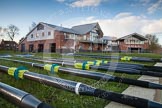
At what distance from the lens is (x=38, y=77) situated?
2.77 m

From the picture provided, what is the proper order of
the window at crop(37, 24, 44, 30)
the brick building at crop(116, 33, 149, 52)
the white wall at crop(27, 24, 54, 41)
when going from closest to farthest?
the white wall at crop(27, 24, 54, 41) < the window at crop(37, 24, 44, 30) < the brick building at crop(116, 33, 149, 52)

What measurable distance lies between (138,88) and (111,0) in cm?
686

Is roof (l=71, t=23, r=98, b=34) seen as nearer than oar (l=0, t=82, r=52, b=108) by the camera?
No

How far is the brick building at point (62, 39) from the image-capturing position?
29.9 m

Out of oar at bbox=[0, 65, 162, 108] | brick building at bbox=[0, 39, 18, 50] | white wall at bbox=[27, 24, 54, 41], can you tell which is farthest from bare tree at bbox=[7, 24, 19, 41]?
oar at bbox=[0, 65, 162, 108]

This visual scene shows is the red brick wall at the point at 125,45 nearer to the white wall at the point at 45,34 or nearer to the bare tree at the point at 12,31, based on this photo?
the white wall at the point at 45,34

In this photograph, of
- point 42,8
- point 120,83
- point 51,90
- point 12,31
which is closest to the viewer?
point 51,90

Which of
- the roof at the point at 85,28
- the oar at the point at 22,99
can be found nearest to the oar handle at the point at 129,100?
the oar at the point at 22,99

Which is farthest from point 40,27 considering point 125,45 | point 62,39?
point 125,45

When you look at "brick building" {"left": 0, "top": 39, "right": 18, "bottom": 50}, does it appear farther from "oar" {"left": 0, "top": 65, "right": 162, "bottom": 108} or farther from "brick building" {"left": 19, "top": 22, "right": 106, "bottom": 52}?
"oar" {"left": 0, "top": 65, "right": 162, "bottom": 108}

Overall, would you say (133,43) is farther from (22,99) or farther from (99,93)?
(22,99)

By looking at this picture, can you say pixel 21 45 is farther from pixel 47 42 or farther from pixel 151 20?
pixel 151 20

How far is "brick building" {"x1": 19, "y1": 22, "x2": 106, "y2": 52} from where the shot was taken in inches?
1176

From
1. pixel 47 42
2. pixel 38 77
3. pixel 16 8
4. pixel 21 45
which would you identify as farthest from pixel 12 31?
pixel 38 77
